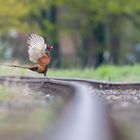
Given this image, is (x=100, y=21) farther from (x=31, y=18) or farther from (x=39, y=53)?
(x=39, y=53)

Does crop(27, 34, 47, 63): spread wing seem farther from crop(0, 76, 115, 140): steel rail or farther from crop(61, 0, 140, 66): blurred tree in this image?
crop(61, 0, 140, 66): blurred tree

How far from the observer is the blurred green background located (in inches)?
1273

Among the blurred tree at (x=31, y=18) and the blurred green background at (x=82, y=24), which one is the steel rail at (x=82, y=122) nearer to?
→ the blurred tree at (x=31, y=18)

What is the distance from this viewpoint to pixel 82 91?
766 centimetres

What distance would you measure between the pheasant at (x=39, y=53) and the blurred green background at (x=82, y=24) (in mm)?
20309

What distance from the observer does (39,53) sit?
33.7 feet

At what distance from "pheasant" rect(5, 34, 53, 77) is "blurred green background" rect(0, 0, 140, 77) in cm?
2031

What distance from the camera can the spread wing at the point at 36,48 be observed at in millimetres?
10249

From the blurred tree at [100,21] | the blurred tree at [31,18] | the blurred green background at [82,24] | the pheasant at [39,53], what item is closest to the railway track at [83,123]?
the pheasant at [39,53]

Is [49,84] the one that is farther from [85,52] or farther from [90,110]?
[85,52]

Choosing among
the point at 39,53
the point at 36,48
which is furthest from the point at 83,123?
the point at 36,48

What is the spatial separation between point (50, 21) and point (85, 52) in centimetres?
266

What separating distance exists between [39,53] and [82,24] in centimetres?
2549

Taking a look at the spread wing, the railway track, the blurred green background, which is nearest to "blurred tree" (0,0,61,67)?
the blurred green background
